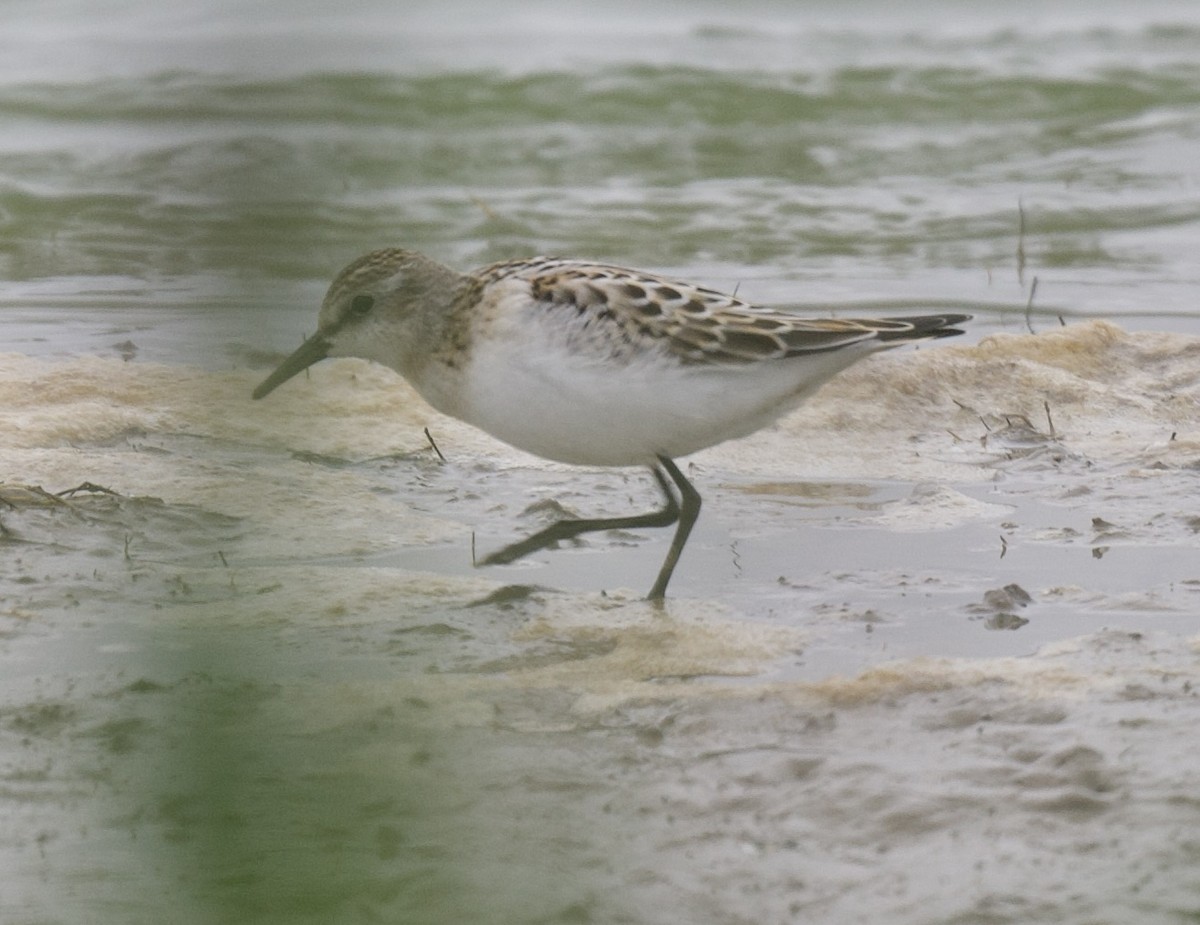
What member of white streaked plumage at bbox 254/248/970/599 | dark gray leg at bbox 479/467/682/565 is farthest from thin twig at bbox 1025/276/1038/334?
white streaked plumage at bbox 254/248/970/599

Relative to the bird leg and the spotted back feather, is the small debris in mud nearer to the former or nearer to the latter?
the spotted back feather

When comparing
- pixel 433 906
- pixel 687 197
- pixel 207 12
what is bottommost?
pixel 687 197

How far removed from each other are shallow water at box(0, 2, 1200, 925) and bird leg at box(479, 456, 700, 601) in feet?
0.44

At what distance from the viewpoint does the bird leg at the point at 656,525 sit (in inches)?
215

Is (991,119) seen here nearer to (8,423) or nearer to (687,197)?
(687,197)

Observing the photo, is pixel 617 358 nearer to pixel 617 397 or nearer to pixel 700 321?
pixel 617 397

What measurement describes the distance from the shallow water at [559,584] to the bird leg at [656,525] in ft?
0.44

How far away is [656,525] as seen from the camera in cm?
579

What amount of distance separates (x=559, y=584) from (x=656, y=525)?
402 mm

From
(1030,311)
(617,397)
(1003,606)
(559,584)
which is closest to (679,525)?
(559,584)

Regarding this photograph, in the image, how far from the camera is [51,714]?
4.29 metres

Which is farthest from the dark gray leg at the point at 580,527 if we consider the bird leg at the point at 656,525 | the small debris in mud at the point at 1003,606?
the small debris in mud at the point at 1003,606

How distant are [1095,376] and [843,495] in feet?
6.31

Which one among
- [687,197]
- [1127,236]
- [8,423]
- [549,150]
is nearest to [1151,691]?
[8,423]
